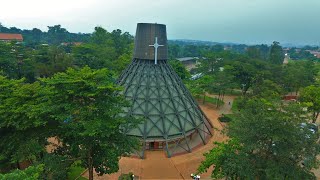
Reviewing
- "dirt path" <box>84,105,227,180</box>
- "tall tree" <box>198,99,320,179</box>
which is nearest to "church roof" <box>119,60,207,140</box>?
"dirt path" <box>84,105,227,180</box>

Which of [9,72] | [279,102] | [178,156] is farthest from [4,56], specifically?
[279,102]

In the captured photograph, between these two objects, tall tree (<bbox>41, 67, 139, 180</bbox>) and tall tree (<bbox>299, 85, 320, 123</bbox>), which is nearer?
tall tree (<bbox>41, 67, 139, 180</bbox>)

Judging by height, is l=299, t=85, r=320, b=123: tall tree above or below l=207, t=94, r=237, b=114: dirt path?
above

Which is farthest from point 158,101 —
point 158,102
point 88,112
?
point 88,112

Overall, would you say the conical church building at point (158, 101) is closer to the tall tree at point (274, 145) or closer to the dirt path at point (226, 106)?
the dirt path at point (226, 106)

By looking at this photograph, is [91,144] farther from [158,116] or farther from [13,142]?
[158,116]

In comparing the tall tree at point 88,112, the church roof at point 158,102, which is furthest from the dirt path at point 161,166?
the tall tree at point 88,112

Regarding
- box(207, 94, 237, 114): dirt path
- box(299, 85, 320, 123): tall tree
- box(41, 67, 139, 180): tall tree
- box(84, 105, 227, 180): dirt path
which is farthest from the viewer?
box(207, 94, 237, 114): dirt path

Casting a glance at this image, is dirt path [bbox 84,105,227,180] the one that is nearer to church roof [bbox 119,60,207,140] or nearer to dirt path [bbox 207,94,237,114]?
church roof [bbox 119,60,207,140]
